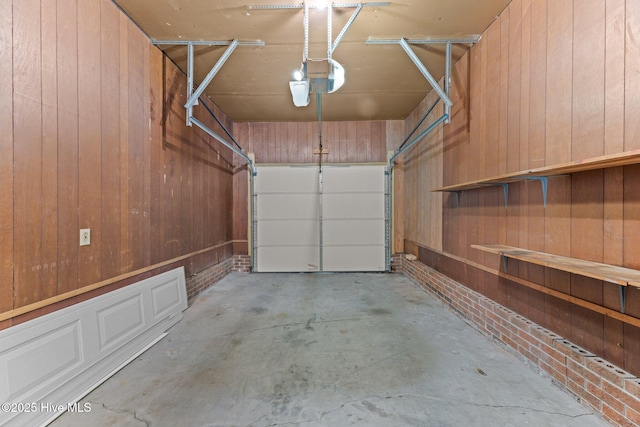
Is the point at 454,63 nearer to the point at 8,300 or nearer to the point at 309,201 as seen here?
the point at 309,201

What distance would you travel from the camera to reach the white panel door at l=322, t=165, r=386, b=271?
16.1 feet

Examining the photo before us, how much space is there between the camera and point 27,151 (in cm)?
148

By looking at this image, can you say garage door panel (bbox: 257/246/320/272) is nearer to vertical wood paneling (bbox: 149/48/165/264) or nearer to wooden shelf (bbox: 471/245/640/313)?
vertical wood paneling (bbox: 149/48/165/264)

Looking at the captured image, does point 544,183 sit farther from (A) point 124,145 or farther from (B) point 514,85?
(A) point 124,145

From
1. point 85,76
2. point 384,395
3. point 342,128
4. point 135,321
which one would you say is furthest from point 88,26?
point 342,128

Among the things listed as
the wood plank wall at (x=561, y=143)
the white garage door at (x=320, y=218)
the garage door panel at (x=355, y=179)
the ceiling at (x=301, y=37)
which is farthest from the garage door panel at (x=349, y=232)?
the wood plank wall at (x=561, y=143)

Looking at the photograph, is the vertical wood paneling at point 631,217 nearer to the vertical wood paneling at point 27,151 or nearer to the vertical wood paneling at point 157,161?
the vertical wood paneling at point 27,151

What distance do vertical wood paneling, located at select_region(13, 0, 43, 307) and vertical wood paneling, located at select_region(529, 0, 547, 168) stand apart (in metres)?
3.21

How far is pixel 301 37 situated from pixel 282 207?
2985mm

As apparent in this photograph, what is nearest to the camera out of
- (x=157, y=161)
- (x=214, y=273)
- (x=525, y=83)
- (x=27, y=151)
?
(x=27, y=151)

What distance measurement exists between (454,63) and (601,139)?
1.96m

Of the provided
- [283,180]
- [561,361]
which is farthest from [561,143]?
[283,180]

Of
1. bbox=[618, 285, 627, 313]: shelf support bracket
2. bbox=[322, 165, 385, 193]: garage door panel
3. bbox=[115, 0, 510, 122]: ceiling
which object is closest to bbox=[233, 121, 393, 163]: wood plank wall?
bbox=[322, 165, 385, 193]: garage door panel

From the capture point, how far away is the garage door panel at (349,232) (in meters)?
4.93
